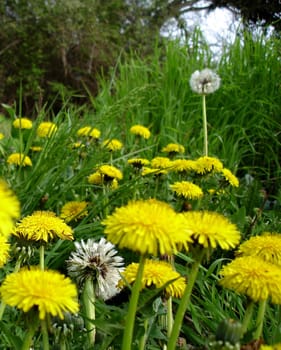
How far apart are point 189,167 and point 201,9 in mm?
13308

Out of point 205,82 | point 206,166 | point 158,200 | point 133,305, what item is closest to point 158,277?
point 133,305

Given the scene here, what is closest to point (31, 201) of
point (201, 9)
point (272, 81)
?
point (272, 81)

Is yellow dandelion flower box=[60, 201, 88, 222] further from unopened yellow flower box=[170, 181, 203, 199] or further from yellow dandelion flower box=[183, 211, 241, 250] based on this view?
yellow dandelion flower box=[183, 211, 241, 250]

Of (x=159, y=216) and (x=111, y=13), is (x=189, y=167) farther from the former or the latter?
(x=111, y=13)

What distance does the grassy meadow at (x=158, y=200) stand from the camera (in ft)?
2.13

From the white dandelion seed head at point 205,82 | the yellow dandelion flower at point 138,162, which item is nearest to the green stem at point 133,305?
the yellow dandelion flower at point 138,162

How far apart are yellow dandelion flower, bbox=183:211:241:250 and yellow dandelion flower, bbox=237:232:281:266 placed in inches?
5.8

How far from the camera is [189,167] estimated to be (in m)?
1.66

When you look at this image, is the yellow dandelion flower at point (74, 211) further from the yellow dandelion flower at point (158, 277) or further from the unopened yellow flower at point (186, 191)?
the yellow dandelion flower at point (158, 277)

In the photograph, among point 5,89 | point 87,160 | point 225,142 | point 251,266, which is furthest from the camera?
point 5,89

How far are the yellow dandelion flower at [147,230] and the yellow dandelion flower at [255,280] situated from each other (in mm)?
112

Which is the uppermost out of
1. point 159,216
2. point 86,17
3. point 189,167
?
point 86,17

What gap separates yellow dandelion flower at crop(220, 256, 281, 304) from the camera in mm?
647

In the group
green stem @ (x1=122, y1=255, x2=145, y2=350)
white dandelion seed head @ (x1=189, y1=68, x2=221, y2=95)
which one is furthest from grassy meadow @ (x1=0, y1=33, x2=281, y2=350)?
white dandelion seed head @ (x1=189, y1=68, x2=221, y2=95)
